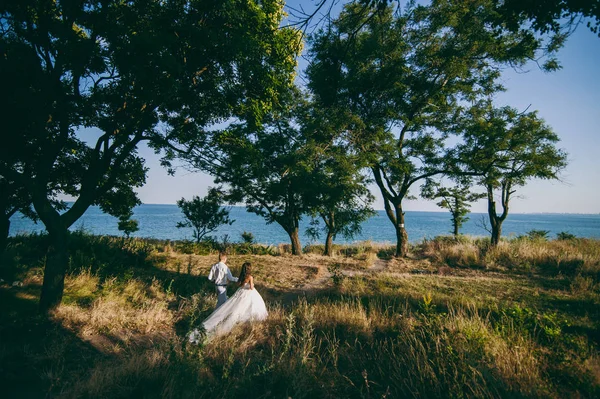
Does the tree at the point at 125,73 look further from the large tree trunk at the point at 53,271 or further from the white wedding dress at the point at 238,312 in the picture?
the white wedding dress at the point at 238,312

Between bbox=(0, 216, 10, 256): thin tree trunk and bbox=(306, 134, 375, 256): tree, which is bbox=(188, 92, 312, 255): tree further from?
bbox=(0, 216, 10, 256): thin tree trunk

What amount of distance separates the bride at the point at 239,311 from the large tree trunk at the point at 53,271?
3525 millimetres

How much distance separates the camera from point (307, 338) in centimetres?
532

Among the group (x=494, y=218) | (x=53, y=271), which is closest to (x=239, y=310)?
(x=53, y=271)

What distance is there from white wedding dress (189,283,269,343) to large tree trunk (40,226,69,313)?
139 inches

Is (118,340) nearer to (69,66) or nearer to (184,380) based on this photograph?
(184,380)

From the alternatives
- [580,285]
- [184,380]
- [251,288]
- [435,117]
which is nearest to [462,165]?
[435,117]

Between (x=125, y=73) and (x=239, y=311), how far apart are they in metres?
6.15

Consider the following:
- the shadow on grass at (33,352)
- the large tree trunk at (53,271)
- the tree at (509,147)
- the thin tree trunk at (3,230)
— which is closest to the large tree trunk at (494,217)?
the tree at (509,147)

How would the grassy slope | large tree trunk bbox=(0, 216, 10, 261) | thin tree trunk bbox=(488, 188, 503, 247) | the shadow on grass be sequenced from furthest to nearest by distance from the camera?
thin tree trunk bbox=(488, 188, 503, 247) → large tree trunk bbox=(0, 216, 10, 261) → the shadow on grass → the grassy slope

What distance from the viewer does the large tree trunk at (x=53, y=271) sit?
6340mm

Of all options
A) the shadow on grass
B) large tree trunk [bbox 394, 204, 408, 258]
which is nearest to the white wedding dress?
the shadow on grass

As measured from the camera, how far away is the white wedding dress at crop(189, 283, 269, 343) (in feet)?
21.3

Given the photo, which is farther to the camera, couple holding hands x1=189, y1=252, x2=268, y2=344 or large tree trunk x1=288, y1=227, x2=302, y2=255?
large tree trunk x1=288, y1=227, x2=302, y2=255
